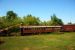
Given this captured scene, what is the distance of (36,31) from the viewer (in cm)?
3888

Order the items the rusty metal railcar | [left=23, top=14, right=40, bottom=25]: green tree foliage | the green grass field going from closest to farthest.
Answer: the green grass field < the rusty metal railcar < [left=23, top=14, right=40, bottom=25]: green tree foliage

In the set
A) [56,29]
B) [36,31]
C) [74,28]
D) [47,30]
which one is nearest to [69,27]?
[74,28]

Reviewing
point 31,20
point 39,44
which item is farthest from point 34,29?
point 31,20

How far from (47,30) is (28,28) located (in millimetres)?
5496

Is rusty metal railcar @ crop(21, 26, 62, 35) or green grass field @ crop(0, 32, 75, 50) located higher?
rusty metal railcar @ crop(21, 26, 62, 35)

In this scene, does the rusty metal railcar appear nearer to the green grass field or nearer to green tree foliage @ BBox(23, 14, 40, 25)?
the green grass field

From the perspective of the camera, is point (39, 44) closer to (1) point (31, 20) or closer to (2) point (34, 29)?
(2) point (34, 29)

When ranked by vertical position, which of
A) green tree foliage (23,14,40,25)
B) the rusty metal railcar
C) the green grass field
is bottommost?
the green grass field

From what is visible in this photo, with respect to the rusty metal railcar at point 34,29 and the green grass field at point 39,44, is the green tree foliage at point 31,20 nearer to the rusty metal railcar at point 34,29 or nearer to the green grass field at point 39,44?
the rusty metal railcar at point 34,29

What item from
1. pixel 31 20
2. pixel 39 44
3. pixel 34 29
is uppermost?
pixel 31 20

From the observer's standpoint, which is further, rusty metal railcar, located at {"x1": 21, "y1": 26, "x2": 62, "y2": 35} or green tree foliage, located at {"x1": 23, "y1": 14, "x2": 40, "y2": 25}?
green tree foliage, located at {"x1": 23, "y1": 14, "x2": 40, "y2": 25}

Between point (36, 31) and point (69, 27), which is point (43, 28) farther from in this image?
point (69, 27)

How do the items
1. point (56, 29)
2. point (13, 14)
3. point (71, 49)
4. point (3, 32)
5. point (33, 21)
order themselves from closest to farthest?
point (71, 49) < point (3, 32) < point (56, 29) < point (33, 21) < point (13, 14)

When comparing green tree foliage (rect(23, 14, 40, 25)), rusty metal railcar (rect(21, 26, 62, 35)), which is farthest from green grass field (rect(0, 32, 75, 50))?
green tree foliage (rect(23, 14, 40, 25))
